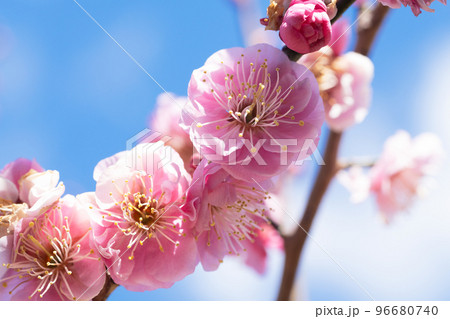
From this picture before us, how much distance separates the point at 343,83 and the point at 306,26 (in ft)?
2.75

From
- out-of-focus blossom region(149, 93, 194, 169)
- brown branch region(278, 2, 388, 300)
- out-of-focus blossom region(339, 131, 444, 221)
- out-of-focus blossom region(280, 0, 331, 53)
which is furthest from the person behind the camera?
out-of-focus blossom region(339, 131, 444, 221)

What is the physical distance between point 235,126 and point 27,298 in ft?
1.81

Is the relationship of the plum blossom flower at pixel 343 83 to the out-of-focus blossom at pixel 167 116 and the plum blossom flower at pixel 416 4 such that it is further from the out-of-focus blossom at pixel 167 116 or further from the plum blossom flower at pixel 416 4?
the plum blossom flower at pixel 416 4

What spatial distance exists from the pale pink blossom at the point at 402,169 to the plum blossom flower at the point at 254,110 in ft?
3.42

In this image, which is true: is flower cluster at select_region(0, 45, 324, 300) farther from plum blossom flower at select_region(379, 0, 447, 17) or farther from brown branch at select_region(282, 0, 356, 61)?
plum blossom flower at select_region(379, 0, 447, 17)

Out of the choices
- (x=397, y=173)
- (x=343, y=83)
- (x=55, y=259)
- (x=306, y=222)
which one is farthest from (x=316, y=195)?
(x=55, y=259)

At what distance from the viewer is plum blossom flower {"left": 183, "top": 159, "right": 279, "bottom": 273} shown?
867 mm

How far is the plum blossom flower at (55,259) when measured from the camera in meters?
0.85

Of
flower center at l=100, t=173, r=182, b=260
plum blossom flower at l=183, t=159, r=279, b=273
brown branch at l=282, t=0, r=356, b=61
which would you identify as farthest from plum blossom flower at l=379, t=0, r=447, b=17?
flower center at l=100, t=173, r=182, b=260

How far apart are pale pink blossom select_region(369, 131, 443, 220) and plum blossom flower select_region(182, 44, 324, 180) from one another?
104cm

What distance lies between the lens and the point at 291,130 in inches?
35.3

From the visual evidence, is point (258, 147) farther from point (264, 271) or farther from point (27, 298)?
point (264, 271)
